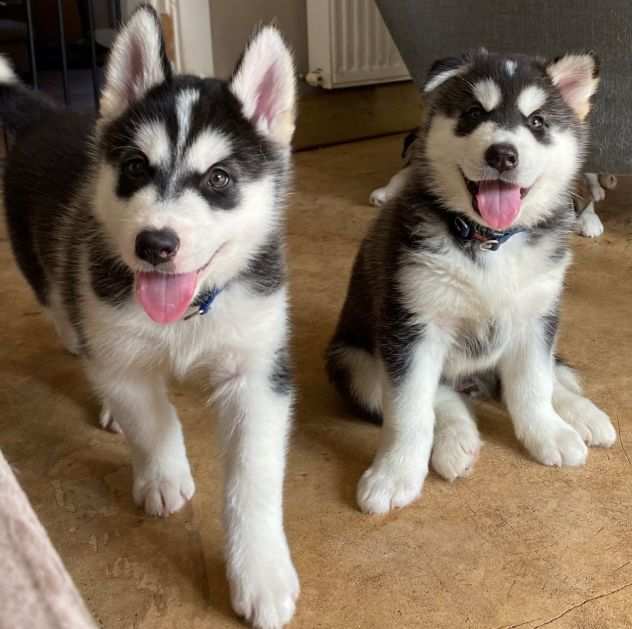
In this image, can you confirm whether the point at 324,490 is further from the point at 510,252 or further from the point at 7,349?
the point at 7,349

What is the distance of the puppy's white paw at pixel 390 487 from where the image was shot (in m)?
1.96

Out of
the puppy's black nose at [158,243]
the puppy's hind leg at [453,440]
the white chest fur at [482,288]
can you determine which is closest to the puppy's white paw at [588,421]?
the puppy's hind leg at [453,440]

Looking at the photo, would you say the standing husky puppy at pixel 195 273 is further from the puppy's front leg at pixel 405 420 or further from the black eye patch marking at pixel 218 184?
the puppy's front leg at pixel 405 420

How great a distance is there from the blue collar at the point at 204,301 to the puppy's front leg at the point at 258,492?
17 cm

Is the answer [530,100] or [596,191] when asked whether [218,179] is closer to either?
[530,100]

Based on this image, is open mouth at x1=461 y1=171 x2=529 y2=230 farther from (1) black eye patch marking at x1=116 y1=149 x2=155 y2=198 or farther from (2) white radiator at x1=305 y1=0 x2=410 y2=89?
(2) white radiator at x1=305 y1=0 x2=410 y2=89

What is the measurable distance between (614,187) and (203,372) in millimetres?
3468

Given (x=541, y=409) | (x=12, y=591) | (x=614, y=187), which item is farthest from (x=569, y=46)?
(x=12, y=591)

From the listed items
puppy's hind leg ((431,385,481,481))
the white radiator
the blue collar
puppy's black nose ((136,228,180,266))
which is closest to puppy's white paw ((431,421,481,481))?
puppy's hind leg ((431,385,481,481))

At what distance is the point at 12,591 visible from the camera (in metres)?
0.78

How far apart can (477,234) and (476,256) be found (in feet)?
0.19

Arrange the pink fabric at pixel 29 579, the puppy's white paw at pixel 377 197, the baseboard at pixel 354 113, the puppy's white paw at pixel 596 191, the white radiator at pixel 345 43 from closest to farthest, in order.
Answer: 1. the pink fabric at pixel 29 579
2. the puppy's white paw at pixel 596 191
3. the puppy's white paw at pixel 377 197
4. the white radiator at pixel 345 43
5. the baseboard at pixel 354 113

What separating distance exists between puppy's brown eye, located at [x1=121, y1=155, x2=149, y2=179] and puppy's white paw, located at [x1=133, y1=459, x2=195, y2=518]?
0.76 meters

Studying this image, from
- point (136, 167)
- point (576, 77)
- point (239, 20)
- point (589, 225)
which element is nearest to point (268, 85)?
point (136, 167)
